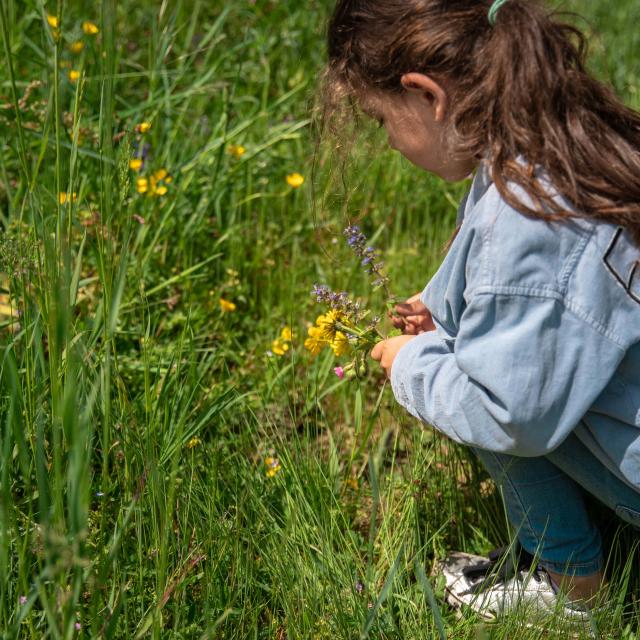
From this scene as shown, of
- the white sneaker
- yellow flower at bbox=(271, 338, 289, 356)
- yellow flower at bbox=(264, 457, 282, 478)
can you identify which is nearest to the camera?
the white sneaker

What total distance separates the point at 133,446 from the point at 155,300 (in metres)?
0.83

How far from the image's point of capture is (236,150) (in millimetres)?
2494

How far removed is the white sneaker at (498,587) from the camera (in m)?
1.51

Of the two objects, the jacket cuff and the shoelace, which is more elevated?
the jacket cuff

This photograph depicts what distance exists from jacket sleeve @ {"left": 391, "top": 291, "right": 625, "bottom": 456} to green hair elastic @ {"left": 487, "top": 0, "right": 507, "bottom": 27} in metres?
0.44

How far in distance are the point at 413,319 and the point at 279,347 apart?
437 millimetres

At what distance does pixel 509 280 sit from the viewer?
4.24 ft

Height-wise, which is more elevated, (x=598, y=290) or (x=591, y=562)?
(x=598, y=290)

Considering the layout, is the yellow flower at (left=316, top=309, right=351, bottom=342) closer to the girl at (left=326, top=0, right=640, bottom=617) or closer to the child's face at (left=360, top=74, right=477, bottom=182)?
the girl at (left=326, top=0, right=640, bottom=617)

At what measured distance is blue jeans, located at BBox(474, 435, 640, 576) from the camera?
1.54 m

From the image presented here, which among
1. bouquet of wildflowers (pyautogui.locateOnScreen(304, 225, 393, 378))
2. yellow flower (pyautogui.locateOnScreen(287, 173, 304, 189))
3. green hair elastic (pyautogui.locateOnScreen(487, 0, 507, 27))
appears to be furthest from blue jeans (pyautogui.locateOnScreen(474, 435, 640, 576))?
yellow flower (pyautogui.locateOnScreen(287, 173, 304, 189))

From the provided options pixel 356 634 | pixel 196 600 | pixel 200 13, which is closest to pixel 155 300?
pixel 196 600

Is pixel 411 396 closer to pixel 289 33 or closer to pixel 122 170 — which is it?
pixel 122 170

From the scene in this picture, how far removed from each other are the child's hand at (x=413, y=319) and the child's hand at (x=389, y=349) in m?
0.17
